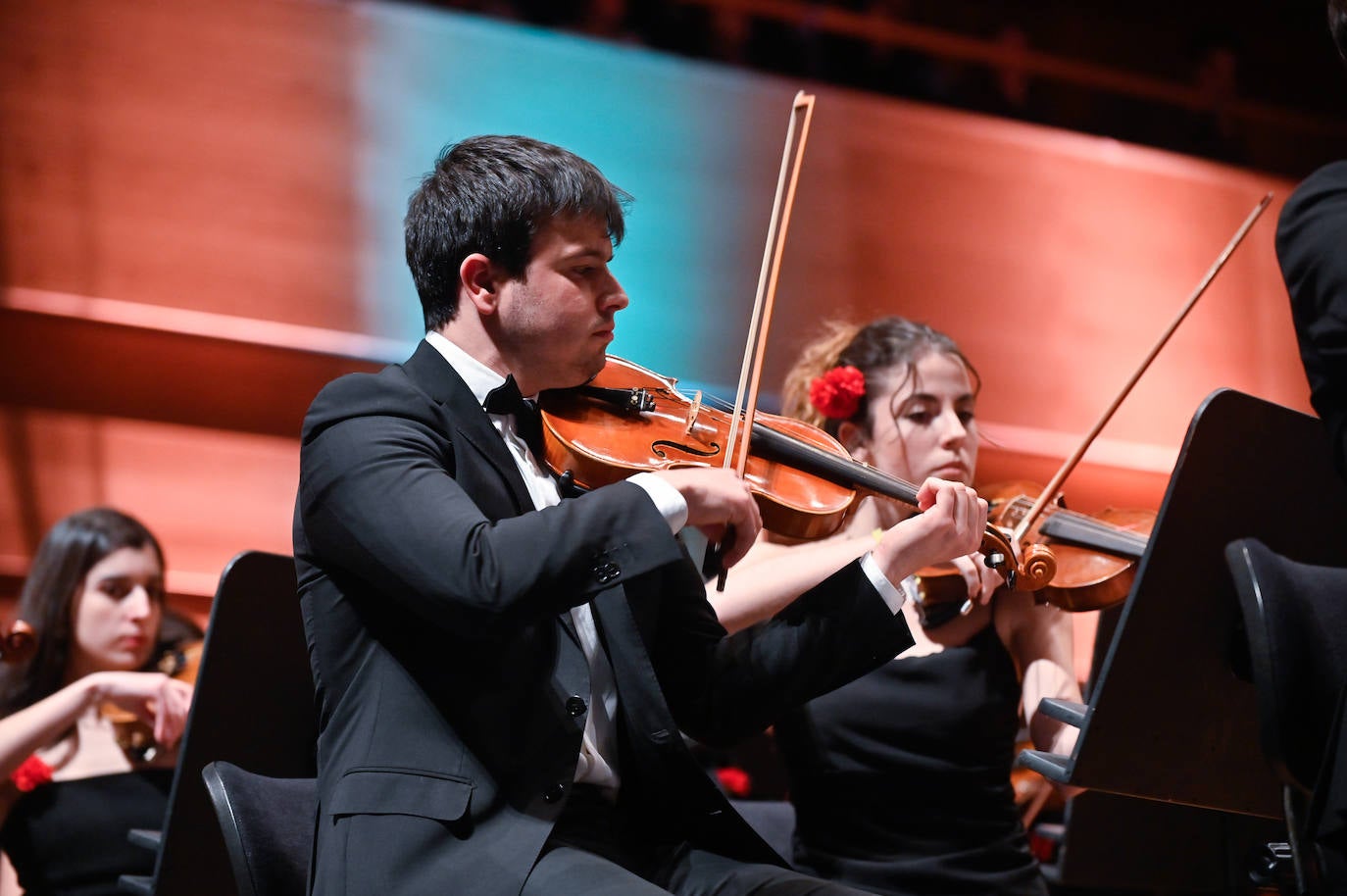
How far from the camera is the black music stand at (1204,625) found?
1185 mm

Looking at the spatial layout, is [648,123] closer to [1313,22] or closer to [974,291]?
[974,291]

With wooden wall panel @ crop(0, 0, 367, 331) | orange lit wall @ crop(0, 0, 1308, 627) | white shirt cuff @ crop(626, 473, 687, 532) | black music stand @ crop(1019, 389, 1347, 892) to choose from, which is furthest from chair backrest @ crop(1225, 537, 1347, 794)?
wooden wall panel @ crop(0, 0, 367, 331)

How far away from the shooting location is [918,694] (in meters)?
1.88

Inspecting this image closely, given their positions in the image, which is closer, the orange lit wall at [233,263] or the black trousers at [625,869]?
the black trousers at [625,869]

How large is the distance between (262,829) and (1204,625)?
981 millimetres

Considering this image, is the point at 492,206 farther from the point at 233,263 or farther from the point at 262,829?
the point at 233,263

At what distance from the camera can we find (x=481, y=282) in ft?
4.61

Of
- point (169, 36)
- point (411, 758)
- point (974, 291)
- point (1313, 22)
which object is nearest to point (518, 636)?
point (411, 758)

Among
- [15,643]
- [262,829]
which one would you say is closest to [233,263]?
[15,643]

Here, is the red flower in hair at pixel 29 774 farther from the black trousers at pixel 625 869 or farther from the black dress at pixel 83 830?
the black trousers at pixel 625 869

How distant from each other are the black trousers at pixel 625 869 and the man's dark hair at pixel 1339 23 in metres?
0.99

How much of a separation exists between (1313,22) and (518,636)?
4712 millimetres

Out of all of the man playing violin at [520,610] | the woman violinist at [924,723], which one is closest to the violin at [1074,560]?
the woman violinist at [924,723]

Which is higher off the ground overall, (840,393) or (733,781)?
(840,393)
